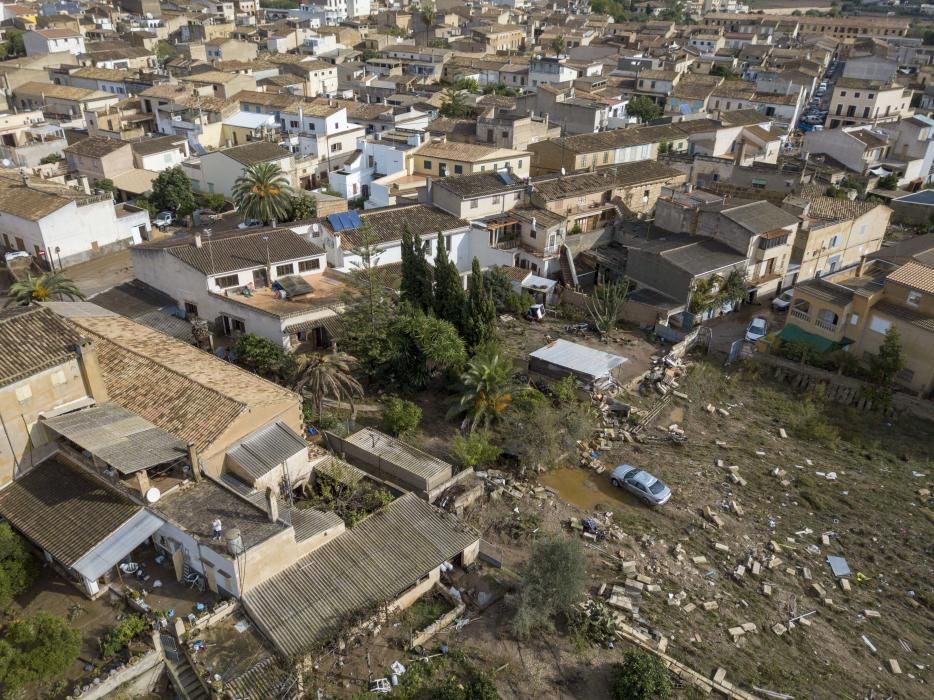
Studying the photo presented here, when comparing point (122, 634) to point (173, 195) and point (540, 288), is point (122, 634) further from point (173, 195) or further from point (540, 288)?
point (173, 195)

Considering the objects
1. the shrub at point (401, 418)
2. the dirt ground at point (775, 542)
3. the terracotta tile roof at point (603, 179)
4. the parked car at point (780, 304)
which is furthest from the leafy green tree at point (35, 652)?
the parked car at point (780, 304)

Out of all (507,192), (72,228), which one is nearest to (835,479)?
(507,192)

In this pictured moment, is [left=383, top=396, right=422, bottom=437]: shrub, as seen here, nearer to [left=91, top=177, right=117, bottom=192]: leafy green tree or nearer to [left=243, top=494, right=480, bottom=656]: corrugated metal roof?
[left=243, top=494, right=480, bottom=656]: corrugated metal roof

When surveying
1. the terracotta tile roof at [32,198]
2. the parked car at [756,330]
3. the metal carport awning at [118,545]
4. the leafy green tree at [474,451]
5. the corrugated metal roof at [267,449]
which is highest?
the terracotta tile roof at [32,198]

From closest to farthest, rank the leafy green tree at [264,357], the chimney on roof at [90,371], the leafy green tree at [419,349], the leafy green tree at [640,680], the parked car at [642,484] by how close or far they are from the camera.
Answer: the leafy green tree at [640,680]
the chimney on roof at [90,371]
the parked car at [642,484]
the leafy green tree at [264,357]
the leafy green tree at [419,349]

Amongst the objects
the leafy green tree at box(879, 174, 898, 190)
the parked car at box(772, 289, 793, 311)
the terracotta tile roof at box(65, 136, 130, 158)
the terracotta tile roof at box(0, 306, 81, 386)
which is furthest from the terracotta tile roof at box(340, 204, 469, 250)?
the leafy green tree at box(879, 174, 898, 190)

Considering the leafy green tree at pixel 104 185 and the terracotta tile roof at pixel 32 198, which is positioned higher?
the terracotta tile roof at pixel 32 198

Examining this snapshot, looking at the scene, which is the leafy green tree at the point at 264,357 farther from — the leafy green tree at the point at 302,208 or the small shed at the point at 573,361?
the leafy green tree at the point at 302,208
